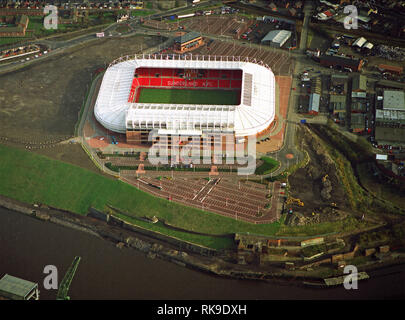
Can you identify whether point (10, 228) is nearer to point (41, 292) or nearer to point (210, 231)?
point (41, 292)

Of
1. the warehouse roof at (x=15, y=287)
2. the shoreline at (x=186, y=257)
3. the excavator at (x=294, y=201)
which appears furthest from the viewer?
the excavator at (x=294, y=201)

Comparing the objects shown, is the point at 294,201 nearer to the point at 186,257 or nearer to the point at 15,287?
the point at 186,257

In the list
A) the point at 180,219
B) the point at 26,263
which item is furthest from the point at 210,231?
the point at 26,263

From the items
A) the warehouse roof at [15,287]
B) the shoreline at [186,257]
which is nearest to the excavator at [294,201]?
the shoreline at [186,257]

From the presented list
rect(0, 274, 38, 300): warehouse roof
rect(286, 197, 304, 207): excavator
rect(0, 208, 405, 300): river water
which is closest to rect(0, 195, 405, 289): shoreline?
rect(0, 208, 405, 300): river water

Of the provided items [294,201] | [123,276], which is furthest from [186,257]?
[294,201]

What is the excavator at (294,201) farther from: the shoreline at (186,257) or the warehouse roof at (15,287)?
the warehouse roof at (15,287)
